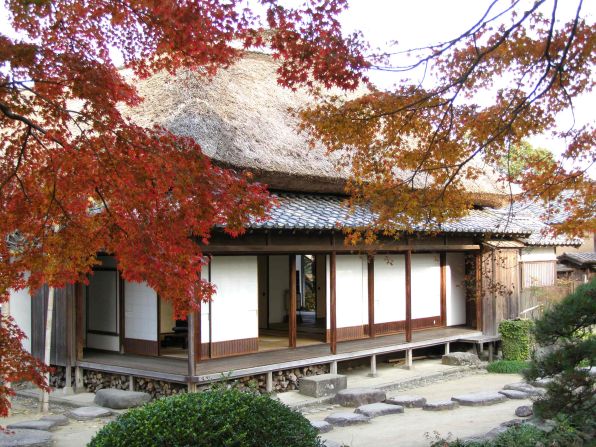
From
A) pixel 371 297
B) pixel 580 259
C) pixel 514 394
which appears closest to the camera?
pixel 514 394

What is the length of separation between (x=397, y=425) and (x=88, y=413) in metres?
4.85

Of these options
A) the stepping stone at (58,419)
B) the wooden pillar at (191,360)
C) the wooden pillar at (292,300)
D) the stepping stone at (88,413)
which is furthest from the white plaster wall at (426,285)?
the stepping stone at (58,419)

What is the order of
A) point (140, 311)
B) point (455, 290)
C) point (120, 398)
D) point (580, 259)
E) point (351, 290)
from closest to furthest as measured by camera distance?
point (120, 398) → point (140, 311) → point (351, 290) → point (455, 290) → point (580, 259)

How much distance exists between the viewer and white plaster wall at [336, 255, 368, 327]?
13823 millimetres

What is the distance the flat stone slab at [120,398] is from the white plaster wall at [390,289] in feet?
19.5

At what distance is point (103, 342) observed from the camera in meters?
13.1

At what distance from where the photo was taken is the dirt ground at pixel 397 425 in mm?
8859

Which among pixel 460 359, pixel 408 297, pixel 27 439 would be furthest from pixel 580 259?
pixel 27 439

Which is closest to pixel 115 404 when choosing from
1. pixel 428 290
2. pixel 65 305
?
pixel 65 305

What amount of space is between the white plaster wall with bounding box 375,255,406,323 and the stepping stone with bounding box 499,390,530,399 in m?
3.73

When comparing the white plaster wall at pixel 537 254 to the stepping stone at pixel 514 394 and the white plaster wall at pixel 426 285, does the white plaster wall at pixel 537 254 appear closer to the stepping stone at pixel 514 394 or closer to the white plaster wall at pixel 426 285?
the white plaster wall at pixel 426 285

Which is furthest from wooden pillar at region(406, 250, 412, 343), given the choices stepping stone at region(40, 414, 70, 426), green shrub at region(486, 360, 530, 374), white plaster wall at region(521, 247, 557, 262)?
stepping stone at region(40, 414, 70, 426)

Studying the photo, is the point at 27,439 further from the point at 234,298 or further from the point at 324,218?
the point at 324,218

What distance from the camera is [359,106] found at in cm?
736
